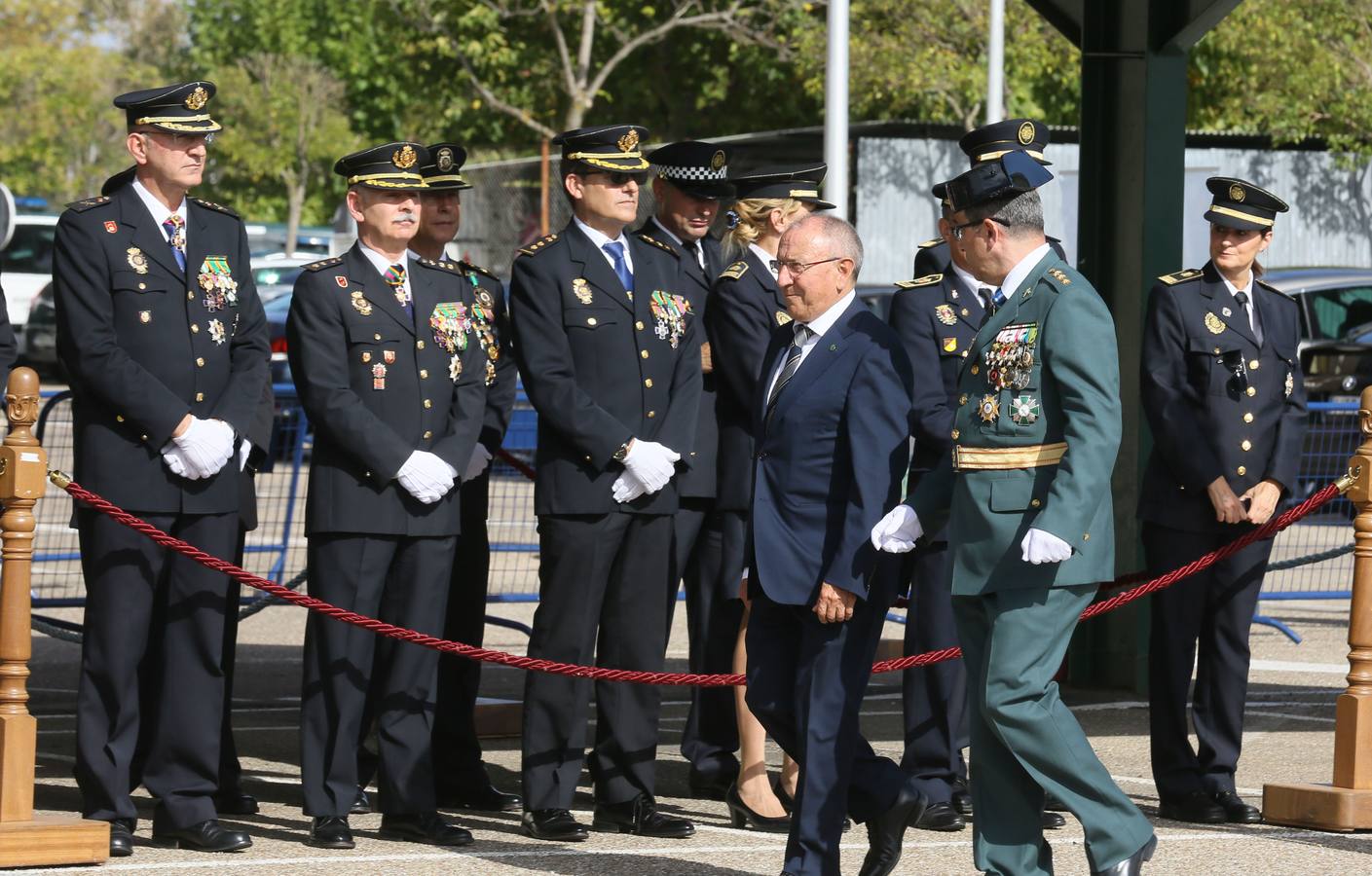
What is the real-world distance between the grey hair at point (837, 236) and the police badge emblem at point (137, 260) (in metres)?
2.12

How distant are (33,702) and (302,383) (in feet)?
10.6

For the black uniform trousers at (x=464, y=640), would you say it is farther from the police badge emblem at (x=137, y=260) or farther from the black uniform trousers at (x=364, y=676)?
the police badge emblem at (x=137, y=260)

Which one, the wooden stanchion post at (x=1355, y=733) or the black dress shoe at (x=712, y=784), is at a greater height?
the wooden stanchion post at (x=1355, y=733)

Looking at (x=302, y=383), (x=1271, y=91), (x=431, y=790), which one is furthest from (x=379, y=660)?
(x=1271, y=91)

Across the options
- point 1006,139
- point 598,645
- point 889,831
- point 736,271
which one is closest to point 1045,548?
point 889,831

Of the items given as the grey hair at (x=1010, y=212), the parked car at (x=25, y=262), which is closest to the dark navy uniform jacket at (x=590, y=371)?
the grey hair at (x=1010, y=212)

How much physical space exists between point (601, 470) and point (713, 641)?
105 centimetres

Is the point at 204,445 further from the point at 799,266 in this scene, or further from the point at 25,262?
the point at 25,262

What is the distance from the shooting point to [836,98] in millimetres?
17422

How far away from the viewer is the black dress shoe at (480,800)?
7738mm

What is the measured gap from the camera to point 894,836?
6.18 metres

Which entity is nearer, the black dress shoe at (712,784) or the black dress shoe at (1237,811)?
the black dress shoe at (1237,811)

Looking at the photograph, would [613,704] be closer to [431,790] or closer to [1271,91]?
[431,790]

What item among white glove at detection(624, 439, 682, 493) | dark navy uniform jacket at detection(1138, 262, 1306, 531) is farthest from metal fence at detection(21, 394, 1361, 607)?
dark navy uniform jacket at detection(1138, 262, 1306, 531)
